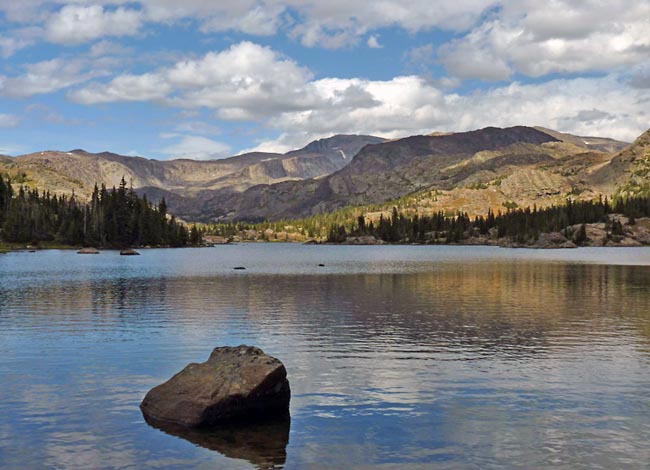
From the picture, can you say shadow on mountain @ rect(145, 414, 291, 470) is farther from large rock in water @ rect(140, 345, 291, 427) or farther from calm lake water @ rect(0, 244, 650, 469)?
large rock in water @ rect(140, 345, 291, 427)

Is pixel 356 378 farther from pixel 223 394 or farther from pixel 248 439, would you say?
pixel 248 439

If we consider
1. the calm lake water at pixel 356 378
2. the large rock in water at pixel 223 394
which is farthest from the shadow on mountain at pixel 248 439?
the large rock in water at pixel 223 394

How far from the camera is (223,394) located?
31516 millimetres

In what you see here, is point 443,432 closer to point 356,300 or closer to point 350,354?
point 350,354

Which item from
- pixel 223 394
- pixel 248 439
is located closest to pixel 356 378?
pixel 223 394

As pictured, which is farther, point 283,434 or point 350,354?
point 350,354

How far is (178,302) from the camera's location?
8588cm

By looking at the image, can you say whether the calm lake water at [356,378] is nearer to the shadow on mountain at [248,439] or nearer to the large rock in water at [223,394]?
the shadow on mountain at [248,439]

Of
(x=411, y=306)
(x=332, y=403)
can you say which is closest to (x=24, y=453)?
(x=332, y=403)

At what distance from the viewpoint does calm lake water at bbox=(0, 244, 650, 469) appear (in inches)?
1095

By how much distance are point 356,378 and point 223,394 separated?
1206 centimetres

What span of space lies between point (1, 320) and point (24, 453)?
4585 cm

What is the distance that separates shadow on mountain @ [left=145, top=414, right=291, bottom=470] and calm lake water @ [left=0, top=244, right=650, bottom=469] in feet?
0.44

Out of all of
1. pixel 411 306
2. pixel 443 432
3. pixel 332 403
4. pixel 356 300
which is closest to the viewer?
pixel 443 432
